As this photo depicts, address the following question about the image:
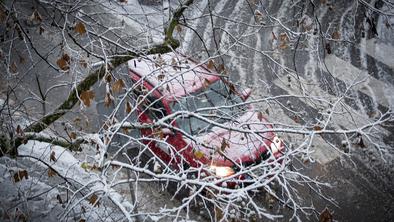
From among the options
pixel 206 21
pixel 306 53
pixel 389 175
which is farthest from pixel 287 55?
pixel 389 175

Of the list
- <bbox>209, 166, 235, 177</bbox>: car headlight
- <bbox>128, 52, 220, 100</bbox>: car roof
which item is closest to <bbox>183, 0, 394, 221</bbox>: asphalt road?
<bbox>128, 52, 220, 100</bbox>: car roof

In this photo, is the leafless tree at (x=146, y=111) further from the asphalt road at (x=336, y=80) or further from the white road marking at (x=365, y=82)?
the white road marking at (x=365, y=82)

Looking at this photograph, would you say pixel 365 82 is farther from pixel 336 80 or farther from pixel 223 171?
pixel 223 171

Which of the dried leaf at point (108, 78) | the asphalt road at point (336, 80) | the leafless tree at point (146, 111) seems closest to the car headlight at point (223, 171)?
the leafless tree at point (146, 111)

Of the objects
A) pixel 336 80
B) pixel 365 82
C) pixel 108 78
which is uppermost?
pixel 108 78

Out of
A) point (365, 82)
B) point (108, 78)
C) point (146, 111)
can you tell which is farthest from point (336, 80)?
point (108, 78)

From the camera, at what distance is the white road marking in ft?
36.2

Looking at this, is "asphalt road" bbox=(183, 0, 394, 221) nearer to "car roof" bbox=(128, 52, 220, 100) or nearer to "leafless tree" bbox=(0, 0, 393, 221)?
"leafless tree" bbox=(0, 0, 393, 221)

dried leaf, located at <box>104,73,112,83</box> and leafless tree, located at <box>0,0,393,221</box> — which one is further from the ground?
dried leaf, located at <box>104,73,112,83</box>

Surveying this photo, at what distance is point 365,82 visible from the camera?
38.2 feet

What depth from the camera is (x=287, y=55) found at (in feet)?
41.7

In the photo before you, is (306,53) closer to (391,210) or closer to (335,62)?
(335,62)

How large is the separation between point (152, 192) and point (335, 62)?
7.12 m

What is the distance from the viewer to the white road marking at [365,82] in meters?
11.0
